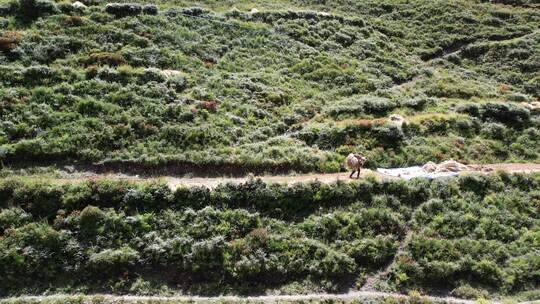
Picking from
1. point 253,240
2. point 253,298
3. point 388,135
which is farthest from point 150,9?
point 253,298

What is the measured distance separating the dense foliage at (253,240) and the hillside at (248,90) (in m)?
3.38

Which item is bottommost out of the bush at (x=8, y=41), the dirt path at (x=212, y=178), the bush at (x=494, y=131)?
the dirt path at (x=212, y=178)

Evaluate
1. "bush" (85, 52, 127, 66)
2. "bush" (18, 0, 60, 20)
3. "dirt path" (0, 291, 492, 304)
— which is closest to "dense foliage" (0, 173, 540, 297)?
"dirt path" (0, 291, 492, 304)

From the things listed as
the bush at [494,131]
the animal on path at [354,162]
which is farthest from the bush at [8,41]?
the bush at [494,131]

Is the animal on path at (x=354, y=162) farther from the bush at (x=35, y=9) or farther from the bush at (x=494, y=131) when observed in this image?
the bush at (x=35, y=9)

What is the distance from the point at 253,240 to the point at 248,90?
15.7 m

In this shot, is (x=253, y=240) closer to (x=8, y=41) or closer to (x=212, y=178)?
(x=212, y=178)

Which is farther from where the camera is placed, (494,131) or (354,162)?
(494,131)

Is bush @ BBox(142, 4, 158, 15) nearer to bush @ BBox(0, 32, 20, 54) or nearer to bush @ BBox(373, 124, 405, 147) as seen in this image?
bush @ BBox(0, 32, 20, 54)

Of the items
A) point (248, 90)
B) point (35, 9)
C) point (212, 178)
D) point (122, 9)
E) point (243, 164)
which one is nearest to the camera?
point (212, 178)

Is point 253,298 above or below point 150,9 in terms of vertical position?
below

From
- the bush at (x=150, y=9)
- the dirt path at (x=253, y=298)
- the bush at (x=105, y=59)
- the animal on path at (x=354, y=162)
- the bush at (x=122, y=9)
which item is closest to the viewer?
the dirt path at (x=253, y=298)

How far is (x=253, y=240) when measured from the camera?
25.1 meters

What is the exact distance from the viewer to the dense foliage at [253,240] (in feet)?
76.9
